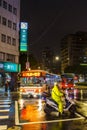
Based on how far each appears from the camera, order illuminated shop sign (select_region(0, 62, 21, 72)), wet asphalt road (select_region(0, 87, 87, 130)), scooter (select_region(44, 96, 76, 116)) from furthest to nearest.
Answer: illuminated shop sign (select_region(0, 62, 21, 72))
scooter (select_region(44, 96, 76, 116))
wet asphalt road (select_region(0, 87, 87, 130))

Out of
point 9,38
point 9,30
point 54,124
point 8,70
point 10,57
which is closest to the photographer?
point 54,124

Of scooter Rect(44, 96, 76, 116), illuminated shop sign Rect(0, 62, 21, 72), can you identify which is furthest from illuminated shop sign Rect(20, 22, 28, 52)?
scooter Rect(44, 96, 76, 116)

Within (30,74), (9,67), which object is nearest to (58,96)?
(30,74)

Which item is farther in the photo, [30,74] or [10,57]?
[10,57]

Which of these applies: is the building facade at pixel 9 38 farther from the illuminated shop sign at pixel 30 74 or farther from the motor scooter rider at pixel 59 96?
the motor scooter rider at pixel 59 96

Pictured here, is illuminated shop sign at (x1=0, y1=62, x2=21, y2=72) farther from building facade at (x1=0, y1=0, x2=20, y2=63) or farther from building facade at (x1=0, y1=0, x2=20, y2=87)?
building facade at (x1=0, y1=0, x2=20, y2=63)

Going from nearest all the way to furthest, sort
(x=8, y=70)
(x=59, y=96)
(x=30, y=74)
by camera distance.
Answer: (x=59, y=96), (x=30, y=74), (x=8, y=70)

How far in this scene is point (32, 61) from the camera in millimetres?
113125

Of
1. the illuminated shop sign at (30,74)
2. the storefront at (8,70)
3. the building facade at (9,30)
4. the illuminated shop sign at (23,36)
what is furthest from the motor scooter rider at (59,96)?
the illuminated shop sign at (23,36)

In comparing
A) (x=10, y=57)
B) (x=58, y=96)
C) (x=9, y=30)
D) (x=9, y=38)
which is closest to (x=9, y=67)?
(x=10, y=57)

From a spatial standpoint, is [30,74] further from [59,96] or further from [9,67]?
[9,67]

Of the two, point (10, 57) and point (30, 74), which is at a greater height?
point (10, 57)

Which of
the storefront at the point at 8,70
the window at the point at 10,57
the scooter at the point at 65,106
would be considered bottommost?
the scooter at the point at 65,106

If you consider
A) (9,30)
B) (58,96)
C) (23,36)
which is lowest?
(58,96)
